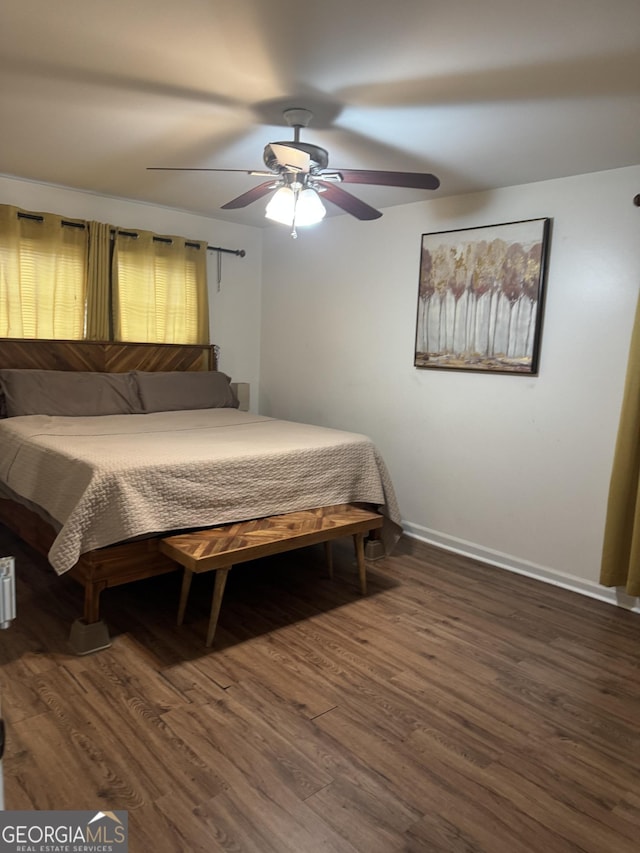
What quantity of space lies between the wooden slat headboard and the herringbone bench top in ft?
6.80

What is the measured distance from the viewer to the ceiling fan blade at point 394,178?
2412 mm

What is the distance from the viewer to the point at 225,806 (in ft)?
5.33

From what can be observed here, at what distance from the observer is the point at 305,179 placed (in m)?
2.55

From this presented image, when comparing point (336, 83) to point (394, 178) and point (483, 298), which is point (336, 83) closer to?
point (394, 178)

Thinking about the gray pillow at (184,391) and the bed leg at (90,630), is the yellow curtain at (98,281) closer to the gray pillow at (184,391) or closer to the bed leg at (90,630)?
the gray pillow at (184,391)

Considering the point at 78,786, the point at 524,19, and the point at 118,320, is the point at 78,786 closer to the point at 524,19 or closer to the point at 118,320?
the point at 524,19

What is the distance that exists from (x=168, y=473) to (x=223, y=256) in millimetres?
2918

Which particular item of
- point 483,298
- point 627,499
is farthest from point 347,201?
point 627,499

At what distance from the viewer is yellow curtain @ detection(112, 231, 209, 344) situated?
14.0 ft

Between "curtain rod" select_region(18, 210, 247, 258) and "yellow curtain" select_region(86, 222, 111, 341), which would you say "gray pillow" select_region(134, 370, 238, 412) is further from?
"curtain rod" select_region(18, 210, 247, 258)

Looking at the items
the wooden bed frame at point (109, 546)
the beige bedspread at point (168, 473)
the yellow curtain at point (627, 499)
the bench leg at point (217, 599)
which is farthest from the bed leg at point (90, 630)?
the yellow curtain at point (627, 499)

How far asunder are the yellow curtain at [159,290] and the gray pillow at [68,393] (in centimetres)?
49

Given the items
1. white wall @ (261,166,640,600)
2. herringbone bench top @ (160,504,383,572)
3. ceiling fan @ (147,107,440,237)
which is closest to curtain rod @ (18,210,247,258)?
white wall @ (261,166,640,600)

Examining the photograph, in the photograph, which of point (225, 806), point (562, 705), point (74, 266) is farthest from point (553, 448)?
point (74, 266)
